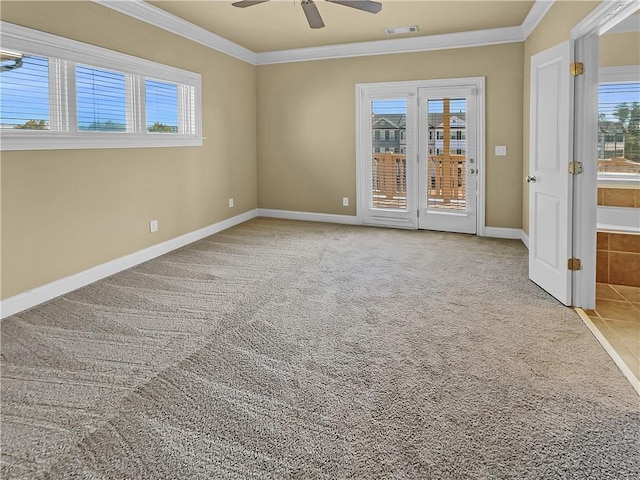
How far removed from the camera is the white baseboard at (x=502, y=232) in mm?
5970

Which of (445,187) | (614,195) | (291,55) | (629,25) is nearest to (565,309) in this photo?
(614,195)

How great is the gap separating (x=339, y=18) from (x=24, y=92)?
3307 mm

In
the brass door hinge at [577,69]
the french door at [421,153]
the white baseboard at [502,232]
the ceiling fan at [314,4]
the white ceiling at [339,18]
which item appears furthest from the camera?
the french door at [421,153]

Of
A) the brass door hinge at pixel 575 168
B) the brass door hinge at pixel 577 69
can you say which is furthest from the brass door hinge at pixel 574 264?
the brass door hinge at pixel 577 69

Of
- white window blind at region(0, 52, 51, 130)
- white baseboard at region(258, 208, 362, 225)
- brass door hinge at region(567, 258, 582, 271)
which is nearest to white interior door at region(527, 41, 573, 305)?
brass door hinge at region(567, 258, 582, 271)

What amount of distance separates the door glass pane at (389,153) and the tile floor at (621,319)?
10.1 feet

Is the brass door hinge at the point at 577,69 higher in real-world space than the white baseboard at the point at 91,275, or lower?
higher

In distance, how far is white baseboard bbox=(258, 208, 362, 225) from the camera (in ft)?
23.0

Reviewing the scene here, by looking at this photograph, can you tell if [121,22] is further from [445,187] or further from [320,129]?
[445,187]

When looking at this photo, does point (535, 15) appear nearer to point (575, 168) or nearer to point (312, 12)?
point (575, 168)

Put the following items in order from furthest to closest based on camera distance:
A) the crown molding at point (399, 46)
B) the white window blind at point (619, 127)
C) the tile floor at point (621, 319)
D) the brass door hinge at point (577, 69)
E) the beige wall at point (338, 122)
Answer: the beige wall at point (338, 122), the crown molding at point (399, 46), the white window blind at point (619, 127), the brass door hinge at point (577, 69), the tile floor at point (621, 319)

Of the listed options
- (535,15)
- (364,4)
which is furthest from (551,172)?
(535,15)

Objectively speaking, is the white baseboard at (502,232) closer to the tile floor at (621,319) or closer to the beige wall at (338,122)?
the beige wall at (338,122)

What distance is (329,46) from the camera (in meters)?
6.57
